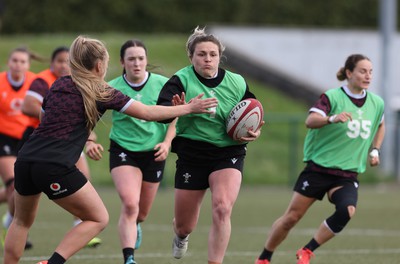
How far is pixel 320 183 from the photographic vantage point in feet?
27.8

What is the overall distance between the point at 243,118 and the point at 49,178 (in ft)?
5.36

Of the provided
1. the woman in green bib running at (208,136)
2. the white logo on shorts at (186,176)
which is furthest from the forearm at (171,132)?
the white logo on shorts at (186,176)

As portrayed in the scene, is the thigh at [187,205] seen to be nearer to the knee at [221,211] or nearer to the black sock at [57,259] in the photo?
the knee at [221,211]

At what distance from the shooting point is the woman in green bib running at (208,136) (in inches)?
291

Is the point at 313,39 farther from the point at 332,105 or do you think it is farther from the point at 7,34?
the point at 332,105

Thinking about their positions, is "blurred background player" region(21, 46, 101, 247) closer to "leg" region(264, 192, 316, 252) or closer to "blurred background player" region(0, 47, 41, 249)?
"blurred background player" region(0, 47, 41, 249)

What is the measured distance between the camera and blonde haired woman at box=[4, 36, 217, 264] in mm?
6523

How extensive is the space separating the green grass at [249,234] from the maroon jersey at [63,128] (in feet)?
7.83

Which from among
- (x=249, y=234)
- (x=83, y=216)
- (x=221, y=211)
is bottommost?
(x=249, y=234)

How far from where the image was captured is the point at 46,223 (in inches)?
524

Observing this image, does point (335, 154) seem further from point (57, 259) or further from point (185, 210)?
point (57, 259)

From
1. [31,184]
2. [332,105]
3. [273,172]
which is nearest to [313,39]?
[273,172]

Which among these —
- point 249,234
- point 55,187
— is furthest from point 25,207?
point 249,234

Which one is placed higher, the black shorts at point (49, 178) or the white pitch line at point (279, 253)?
the black shorts at point (49, 178)
